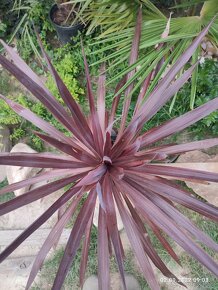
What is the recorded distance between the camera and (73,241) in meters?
1.18

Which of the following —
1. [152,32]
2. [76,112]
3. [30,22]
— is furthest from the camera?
[30,22]

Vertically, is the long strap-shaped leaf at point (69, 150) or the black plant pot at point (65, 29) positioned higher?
the black plant pot at point (65, 29)

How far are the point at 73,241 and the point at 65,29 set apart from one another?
74.0 inches

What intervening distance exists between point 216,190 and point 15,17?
7.28 feet

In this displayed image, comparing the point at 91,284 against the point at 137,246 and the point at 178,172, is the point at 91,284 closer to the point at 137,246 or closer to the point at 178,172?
the point at 137,246

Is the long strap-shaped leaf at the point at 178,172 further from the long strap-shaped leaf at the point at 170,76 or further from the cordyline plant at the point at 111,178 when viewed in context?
the long strap-shaped leaf at the point at 170,76

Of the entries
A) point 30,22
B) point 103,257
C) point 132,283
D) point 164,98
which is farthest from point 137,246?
point 30,22

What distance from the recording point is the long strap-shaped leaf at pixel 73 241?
1.13 metres

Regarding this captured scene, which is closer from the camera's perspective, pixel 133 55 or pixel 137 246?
pixel 137 246

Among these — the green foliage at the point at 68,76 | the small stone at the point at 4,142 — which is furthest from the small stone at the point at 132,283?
the green foliage at the point at 68,76

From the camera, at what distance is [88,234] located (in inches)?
57.8

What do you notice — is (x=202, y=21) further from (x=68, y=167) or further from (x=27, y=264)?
(x=27, y=264)

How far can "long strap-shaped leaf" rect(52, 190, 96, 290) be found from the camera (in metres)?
1.13

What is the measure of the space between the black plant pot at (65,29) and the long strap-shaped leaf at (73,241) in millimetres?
1657
